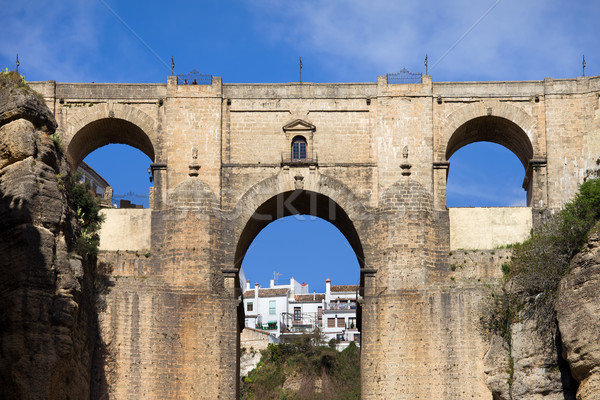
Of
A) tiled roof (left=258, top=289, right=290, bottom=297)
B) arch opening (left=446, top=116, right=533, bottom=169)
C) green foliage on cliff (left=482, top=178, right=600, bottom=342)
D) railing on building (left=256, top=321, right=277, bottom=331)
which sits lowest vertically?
green foliage on cliff (left=482, top=178, right=600, bottom=342)

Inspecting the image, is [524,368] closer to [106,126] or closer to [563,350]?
[563,350]

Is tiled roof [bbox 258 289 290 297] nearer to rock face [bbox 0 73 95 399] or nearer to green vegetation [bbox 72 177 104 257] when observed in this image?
green vegetation [bbox 72 177 104 257]

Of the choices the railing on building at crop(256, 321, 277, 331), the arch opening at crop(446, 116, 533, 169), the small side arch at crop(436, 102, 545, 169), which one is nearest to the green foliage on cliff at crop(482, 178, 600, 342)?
the small side arch at crop(436, 102, 545, 169)

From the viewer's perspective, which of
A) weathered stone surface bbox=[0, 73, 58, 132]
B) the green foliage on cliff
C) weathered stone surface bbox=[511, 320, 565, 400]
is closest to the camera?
weathered stone surface bbox=[0, 73, 58, 132]

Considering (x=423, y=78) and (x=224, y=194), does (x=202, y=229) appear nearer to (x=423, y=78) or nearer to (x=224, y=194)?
(x=224, y=194)

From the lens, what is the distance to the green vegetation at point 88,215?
40.2 metres

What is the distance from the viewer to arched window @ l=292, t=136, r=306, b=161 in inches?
1682

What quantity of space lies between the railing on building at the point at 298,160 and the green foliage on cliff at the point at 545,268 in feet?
25.4

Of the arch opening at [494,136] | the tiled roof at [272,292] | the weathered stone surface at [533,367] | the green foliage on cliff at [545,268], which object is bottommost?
the weathered stone surface at [533,367]

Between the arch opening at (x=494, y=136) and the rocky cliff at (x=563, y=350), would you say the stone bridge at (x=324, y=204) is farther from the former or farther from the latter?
the rocky cliff at (x=563, y=350)

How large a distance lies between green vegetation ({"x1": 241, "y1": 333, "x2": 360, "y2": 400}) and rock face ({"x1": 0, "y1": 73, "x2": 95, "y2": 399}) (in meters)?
28.3

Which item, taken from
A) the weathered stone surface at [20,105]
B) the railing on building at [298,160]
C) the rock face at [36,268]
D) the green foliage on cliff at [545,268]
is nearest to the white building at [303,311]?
the railing on building at [298,160]

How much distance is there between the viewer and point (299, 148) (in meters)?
42.8

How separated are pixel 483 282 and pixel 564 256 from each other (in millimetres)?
3165
